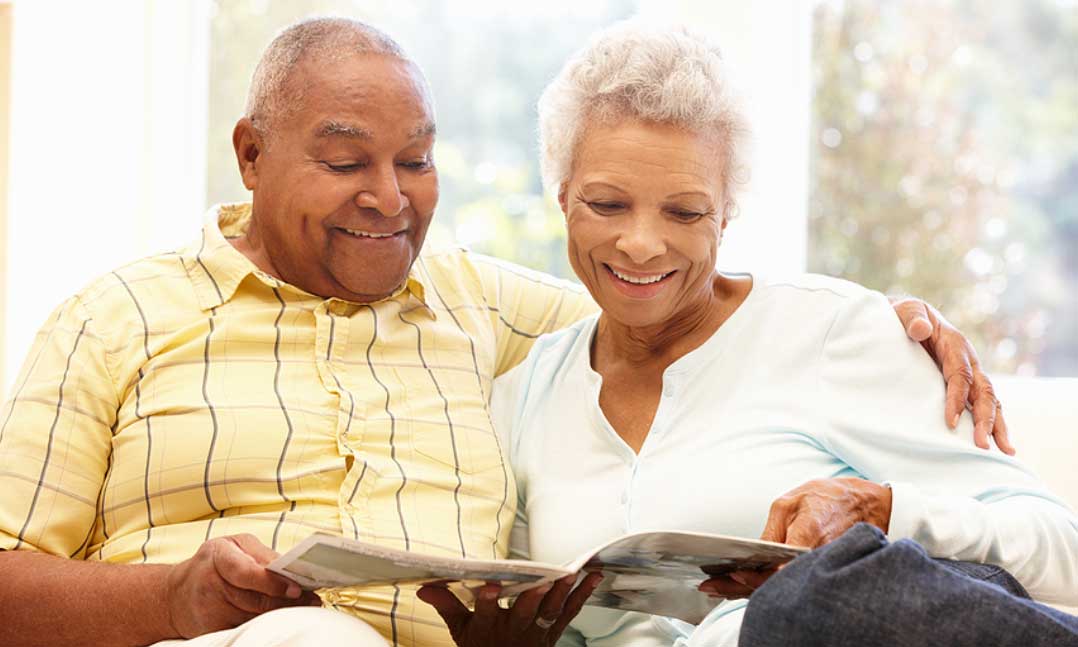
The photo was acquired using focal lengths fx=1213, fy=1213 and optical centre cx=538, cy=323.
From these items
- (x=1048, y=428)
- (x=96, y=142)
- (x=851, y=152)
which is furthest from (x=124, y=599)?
(x=851, y=152)

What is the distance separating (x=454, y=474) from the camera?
5.77 ft

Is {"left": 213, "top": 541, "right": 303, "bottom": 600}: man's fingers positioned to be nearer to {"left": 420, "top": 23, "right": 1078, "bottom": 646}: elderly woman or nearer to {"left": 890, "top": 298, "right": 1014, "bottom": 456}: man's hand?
{"left": 420, "top": 23, "right": 1078, "bottom": 646}: elderly woman

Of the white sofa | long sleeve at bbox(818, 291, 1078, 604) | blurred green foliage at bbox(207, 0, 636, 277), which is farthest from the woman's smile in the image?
blurred green foliage at bbox(207, 0, 636, 277)

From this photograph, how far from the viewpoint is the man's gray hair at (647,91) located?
1.67 m

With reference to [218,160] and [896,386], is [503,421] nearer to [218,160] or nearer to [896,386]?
[896,386]

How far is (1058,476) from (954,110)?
1.49 metres

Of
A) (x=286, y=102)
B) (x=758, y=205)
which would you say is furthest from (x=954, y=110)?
(x=286, y=102)

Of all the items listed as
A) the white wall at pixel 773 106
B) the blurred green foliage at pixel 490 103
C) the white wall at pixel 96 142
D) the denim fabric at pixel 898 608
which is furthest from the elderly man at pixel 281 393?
the blurred green foliage at pixel 490 103

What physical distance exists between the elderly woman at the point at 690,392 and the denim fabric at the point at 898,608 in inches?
13.3

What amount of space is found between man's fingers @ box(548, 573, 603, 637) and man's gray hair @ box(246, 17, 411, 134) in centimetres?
83

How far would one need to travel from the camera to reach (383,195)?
178cm

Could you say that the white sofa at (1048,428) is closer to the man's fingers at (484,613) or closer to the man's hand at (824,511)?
the man's hand at (824,511)

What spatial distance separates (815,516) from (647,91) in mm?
637

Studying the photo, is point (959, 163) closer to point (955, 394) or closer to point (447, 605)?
point (955, 394)
